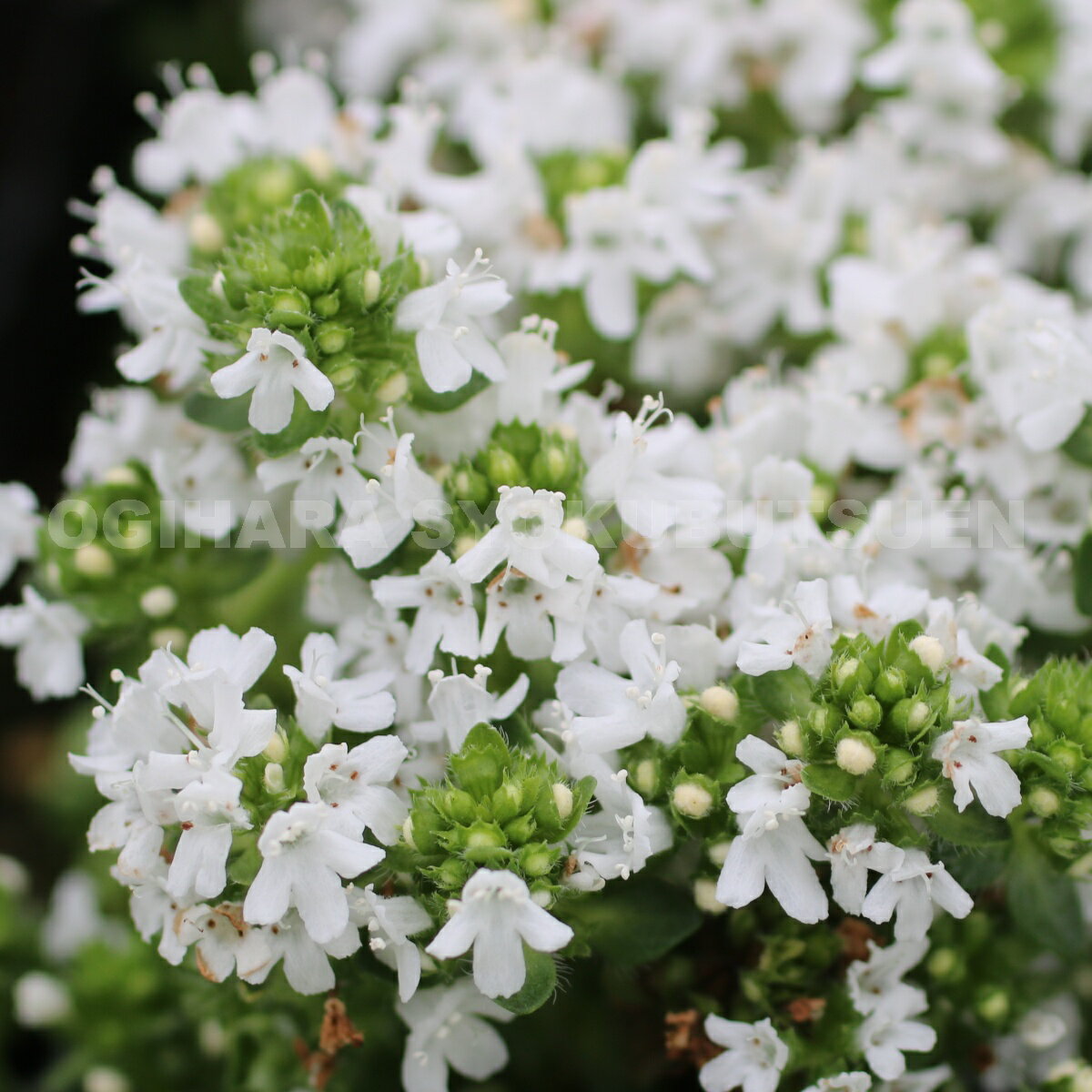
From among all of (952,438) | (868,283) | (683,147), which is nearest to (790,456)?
(952,438)

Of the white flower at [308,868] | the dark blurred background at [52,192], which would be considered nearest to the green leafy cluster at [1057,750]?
the white flower at [308,868]

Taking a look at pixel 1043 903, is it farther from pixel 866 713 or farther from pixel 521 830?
pixel 521 830

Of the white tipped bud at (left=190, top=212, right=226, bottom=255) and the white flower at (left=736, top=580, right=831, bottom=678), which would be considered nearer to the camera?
the white flower at (left=736, top=580, right=831, bottom=678)

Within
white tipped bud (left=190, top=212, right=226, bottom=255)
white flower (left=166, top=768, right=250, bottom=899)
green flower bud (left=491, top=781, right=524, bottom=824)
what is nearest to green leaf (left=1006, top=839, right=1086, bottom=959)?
green flower bud (left=491, top=781, right=524, bottom=824)

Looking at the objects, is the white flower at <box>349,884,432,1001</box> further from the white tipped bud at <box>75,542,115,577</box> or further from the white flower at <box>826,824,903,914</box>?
the white tipped bud at <box>75,542,115,577</box>

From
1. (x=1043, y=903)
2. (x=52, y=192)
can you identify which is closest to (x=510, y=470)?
(x=1043, y=903)
